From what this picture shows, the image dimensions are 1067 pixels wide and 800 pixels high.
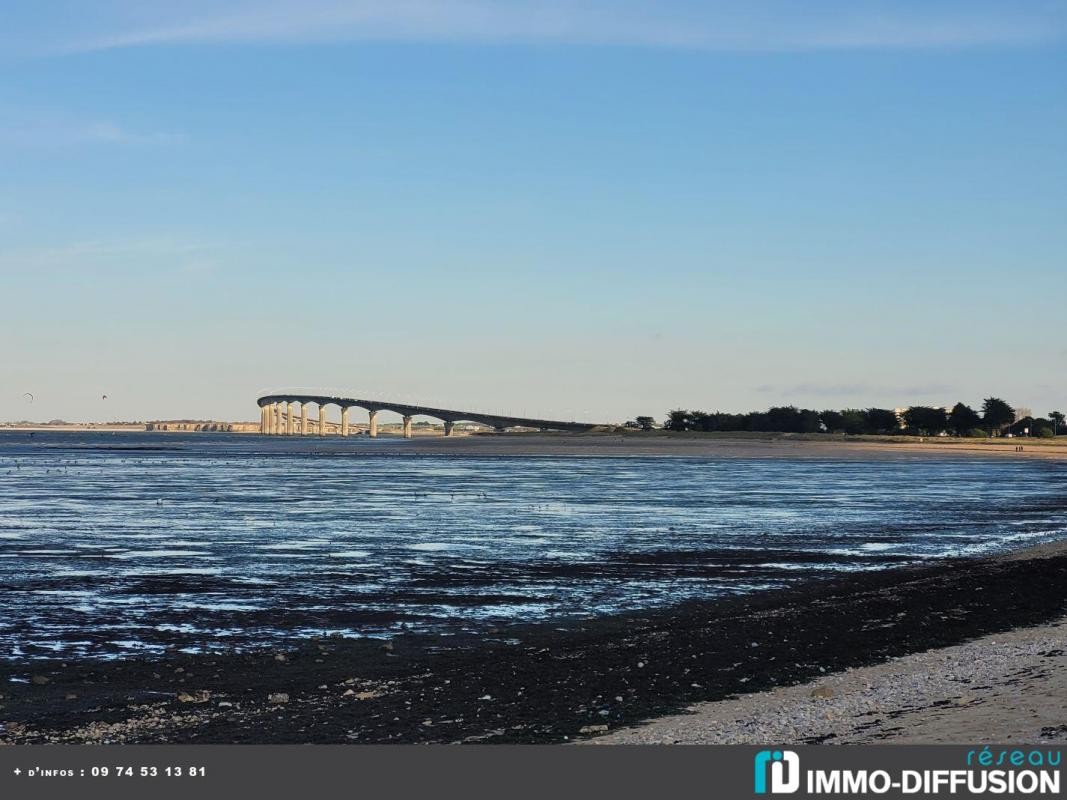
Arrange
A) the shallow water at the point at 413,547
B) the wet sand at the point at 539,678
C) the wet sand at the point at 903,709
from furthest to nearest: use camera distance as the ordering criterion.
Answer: the shallow water at the point at 413,547
the wet sand at the point at 539,678
the wet sand at the point at 903,709

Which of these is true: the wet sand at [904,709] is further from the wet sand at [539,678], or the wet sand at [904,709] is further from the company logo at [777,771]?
the company logo at [777,771]

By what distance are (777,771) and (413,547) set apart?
2367 centimetres

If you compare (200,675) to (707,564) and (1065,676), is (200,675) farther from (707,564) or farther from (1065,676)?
(707,564)

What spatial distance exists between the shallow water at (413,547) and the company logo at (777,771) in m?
9.90

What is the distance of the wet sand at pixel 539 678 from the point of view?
12305 millimetres

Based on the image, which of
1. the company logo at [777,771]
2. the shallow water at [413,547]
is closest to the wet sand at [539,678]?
the shallow water at [413,547]

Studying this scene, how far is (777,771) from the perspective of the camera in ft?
31.6

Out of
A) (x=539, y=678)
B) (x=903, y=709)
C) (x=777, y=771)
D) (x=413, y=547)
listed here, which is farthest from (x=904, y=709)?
(x=413, y=547)

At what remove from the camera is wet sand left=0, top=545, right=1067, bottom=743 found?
12305 millimetres

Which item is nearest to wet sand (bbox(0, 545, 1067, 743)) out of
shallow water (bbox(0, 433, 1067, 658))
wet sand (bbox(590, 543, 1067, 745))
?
wet sand (bbox(590, 543, 1067, 745))

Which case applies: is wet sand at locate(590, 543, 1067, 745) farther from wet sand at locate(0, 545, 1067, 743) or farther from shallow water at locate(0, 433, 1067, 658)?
shallow water at locate(0, 433, 1067, 658)

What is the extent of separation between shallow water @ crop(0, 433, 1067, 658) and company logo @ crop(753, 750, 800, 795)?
9.90 meters

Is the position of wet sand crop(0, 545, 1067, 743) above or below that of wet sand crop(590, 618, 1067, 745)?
below

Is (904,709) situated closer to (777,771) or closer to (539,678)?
(777,771)
